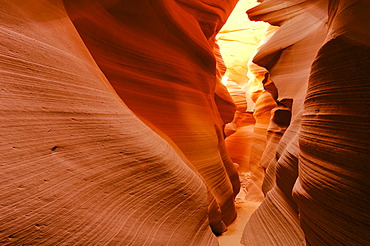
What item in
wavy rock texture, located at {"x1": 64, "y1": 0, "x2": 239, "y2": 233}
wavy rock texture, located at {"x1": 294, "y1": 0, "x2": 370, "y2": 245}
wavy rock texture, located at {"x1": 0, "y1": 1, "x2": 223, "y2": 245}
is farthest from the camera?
wavy rock texture, located at {"x1": 64, "y1": 0, "x2": 239, "y2": 233}

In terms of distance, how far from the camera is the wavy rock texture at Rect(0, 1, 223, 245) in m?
0.83

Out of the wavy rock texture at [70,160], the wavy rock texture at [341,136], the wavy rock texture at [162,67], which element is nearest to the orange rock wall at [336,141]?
the wavy rock texture at [341,136]

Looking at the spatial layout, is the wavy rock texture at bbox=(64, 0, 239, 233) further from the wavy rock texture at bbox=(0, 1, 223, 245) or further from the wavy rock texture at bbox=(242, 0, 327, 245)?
the wavy rock texture at bbox=(0, 1, 223, 245)

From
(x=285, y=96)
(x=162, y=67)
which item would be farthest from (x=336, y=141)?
(x=285, y=96)

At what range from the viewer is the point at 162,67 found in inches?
121

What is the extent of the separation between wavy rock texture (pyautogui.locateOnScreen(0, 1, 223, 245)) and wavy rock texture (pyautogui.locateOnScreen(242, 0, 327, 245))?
1.13 m

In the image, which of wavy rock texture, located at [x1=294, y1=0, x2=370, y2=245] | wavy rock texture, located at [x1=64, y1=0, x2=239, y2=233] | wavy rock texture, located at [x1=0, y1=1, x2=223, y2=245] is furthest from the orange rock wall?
wavy rock texture, located at [x1=64, y1=0, x2=239, y2=233]

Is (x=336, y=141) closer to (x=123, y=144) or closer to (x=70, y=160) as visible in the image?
(x=123, y=144)

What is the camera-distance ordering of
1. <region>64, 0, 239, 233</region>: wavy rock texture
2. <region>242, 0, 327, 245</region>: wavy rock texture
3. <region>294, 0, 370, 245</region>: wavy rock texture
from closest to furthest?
<region>294, 0, 370, 245</region>: wavy rock texture
<region>242, 0, 327, 245</region>: wavy rock texture
<region>64, 0, 239, 233</region>: wavy rock texture

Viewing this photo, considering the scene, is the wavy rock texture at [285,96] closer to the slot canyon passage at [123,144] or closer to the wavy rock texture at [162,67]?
the slot canyon passage at [123,144]

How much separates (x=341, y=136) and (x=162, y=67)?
2265mm

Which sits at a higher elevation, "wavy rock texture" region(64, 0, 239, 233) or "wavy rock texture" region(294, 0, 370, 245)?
"wavy rock texture" region(64, 0, 239, 233)

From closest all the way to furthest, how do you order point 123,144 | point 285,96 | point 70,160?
point 70,160 < point 123,144 < point 285,96

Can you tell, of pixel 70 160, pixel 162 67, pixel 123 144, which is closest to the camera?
pixel 70 160
